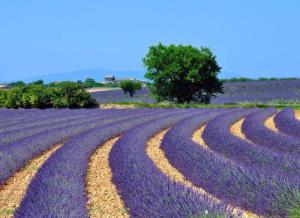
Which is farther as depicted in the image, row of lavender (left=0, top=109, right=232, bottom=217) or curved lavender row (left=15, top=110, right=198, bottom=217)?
curved lavender row (left=15, top=110, right=198, bottom=217)

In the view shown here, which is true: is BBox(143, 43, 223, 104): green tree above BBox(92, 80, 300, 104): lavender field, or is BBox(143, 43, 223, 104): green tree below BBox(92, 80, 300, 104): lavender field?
above

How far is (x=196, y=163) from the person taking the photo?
8.54 meters

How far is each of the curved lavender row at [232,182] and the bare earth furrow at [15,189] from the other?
2.26 m

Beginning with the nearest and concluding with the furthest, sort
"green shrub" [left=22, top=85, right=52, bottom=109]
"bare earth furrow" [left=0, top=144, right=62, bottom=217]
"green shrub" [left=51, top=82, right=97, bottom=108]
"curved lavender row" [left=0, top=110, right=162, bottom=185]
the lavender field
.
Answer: "bare earth furrow" [left=0, top=144, right=62, bottom=217] → "curved lavender row" [left=0, top=110, right=162, bottom=185] → "green shrub" [left=51, top=82, right=97, bottom=108] → "green shrub" [left=22, top=85, right=52, bottom=109] → the lavender field

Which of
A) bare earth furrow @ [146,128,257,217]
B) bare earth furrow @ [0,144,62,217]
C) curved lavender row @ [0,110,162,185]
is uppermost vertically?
curved lavender row @ [0,110,162,185]

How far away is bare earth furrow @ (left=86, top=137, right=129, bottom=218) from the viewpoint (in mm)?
6627

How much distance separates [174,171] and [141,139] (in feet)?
11.4

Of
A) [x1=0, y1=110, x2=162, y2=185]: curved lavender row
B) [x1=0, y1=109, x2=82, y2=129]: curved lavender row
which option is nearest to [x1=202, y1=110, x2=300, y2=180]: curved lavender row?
[x1=0, y1=110, x2=162, y2=185]: curved lavender row

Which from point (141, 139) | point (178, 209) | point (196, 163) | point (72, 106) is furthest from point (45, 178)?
point (72, 106)

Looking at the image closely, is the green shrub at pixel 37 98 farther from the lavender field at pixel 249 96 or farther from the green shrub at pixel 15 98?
the lavender field at pixel 249 96

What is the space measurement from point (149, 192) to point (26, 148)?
6.31 metres

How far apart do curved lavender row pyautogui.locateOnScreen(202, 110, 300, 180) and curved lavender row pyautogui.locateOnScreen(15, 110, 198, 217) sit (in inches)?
82.7

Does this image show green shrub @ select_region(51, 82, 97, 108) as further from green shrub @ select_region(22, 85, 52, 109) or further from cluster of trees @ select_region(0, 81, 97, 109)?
green shrub @ select_region(22, 85, 52, 109)

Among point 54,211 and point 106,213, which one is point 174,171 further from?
point 54,211
